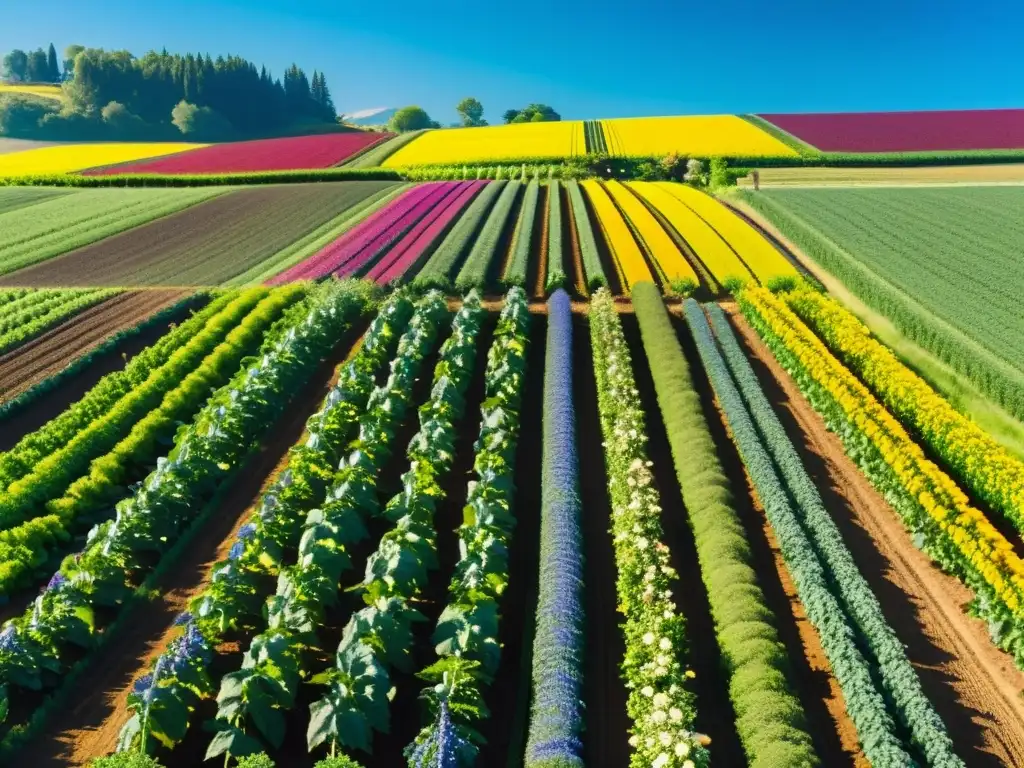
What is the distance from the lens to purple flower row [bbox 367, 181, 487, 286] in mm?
29750

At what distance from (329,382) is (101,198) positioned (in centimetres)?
3619

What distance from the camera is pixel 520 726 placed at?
1020 centimetres

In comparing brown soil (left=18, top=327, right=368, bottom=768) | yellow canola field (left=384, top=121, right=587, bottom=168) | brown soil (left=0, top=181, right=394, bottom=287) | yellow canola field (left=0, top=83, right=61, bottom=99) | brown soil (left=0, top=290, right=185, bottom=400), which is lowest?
brown soil (left=18, top=327, right=368, bottom=768)

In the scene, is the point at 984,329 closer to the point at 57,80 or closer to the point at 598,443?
the point at 598,443

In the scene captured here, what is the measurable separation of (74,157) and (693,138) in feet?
188

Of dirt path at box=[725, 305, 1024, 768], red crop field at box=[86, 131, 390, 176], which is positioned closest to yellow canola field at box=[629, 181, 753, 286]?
dirt path at box=[725, 305, 1024, 768]

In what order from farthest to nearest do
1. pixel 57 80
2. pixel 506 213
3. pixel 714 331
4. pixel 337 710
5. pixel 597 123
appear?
pixel 57 80 → pixel 597 123 → pixel 506 213 → pixel 714 331 → pixel 337 710

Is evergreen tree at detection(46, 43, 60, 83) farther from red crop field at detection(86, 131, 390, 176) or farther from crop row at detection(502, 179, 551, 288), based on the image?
crop row at detection(502, 179, 551, 288)

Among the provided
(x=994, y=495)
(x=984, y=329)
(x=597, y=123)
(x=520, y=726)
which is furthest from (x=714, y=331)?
(x=597, y=123)

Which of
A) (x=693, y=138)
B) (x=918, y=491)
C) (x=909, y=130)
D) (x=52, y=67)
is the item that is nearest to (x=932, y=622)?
(x=918, y=491)

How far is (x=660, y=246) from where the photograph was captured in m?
32.9

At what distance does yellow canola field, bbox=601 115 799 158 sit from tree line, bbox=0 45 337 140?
182ft

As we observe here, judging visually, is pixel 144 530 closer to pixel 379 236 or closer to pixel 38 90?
pixel 379 236

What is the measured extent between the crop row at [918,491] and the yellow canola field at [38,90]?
115473mm
